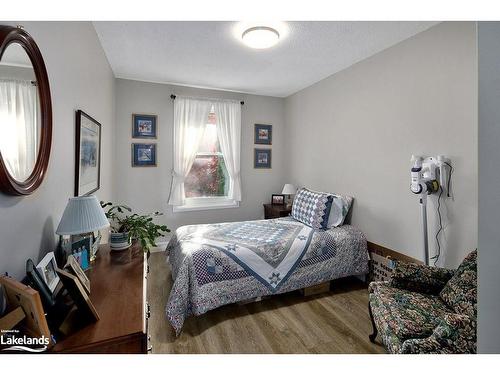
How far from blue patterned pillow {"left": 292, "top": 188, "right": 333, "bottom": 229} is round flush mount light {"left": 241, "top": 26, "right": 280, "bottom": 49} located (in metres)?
1.79

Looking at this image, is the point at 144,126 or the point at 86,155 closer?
the point at 86,155

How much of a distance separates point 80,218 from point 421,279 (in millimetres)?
2215

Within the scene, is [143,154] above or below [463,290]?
above

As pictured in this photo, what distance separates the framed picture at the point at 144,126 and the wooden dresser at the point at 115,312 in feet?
8.09

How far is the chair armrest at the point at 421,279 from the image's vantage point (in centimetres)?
179

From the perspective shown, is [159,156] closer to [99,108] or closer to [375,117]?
[99,108]

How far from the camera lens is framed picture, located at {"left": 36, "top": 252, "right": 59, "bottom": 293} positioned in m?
0.95

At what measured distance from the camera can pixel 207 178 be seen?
13.5 ft

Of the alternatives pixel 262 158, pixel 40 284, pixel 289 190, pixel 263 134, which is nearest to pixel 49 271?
pixel 40 284

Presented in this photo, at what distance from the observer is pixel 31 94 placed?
1080mm

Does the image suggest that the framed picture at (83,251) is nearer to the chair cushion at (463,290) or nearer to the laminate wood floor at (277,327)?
the laminate wood floor at (277,327)

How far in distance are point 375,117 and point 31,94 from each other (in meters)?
2.88

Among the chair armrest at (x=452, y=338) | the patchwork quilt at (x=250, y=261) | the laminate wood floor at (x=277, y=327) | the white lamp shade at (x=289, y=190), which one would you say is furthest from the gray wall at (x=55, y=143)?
the white lamp shade at (x=289, y=190)

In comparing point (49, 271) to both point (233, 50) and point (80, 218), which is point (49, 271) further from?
point (233, 50)
